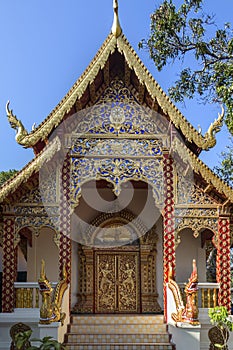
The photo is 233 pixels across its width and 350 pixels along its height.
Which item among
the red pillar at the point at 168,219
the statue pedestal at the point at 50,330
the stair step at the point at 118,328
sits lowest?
the stair step at the point at 118,328

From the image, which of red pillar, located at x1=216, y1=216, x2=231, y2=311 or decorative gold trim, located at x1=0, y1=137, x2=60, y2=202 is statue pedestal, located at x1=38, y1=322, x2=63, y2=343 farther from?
red pillar, located at x1=216, y1=216, x2=231, y2=311

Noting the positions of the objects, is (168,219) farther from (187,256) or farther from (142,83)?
(142,83)

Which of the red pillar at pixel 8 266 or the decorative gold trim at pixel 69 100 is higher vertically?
the decorative gold trim at pixel 69 100

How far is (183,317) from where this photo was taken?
23.5ft

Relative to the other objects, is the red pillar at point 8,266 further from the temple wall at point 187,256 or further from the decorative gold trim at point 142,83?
the temple wall at point 187,256

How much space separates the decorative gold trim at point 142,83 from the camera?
813 centimetres

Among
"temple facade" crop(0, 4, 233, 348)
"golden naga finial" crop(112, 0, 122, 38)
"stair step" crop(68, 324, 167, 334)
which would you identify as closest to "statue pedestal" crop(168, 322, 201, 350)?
"stair step" crop(68, 324, 167, 334)

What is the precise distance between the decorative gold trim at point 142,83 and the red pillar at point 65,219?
0.65 metres

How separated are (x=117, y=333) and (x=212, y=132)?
3418 millimetres

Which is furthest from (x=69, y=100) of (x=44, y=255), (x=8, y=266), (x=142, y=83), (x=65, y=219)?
(x=44, y=255)

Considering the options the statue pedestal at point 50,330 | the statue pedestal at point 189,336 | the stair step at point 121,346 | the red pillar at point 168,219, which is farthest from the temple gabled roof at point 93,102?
the stair step at point 121,346

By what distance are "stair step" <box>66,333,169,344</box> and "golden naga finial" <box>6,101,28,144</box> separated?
3.08m

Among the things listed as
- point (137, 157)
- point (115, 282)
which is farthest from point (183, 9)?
point (115, 282)

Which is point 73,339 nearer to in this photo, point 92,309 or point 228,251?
point 92,309
